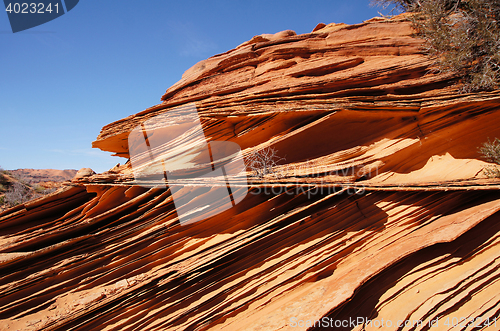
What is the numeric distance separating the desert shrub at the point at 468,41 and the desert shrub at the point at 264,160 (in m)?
5.53

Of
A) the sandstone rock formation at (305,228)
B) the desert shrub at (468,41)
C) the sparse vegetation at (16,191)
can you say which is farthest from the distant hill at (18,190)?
the desert shrub at (468,41)

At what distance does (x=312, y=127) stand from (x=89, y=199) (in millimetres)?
7952

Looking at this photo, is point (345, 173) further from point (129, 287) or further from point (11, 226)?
point (11, 226)

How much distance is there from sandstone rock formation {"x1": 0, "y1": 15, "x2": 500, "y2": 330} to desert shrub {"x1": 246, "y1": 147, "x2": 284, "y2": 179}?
0.81 feet

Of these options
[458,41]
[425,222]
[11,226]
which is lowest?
[425,222]

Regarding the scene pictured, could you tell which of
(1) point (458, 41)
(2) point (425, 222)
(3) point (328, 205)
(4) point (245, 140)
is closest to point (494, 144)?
(2) point (425, 222)

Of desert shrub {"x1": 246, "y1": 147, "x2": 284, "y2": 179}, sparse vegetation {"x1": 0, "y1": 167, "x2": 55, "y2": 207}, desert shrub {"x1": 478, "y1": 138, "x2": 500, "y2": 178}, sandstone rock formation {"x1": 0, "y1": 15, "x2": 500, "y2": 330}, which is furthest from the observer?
sparse vegetation {"x1": 0, "y1": 167, "x2": 55, "y2": 207}

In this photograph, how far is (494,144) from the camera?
6.05 m

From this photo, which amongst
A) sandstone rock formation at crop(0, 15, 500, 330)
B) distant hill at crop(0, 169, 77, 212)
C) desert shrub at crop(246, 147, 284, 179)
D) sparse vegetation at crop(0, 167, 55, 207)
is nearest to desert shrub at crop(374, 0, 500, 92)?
sandstone rock formation at crop(0, 15, 500, 330)

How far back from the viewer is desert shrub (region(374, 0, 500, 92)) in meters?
6.32

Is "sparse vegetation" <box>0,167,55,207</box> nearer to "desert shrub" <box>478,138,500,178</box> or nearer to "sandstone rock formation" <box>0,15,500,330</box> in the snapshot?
"sandstone rock formation" <box>0,15,500,330</box>

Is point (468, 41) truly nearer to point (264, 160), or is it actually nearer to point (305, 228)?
point (264, 160)

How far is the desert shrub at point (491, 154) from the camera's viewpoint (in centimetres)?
551

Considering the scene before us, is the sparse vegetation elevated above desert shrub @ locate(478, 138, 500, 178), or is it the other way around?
the sparse vegetation
